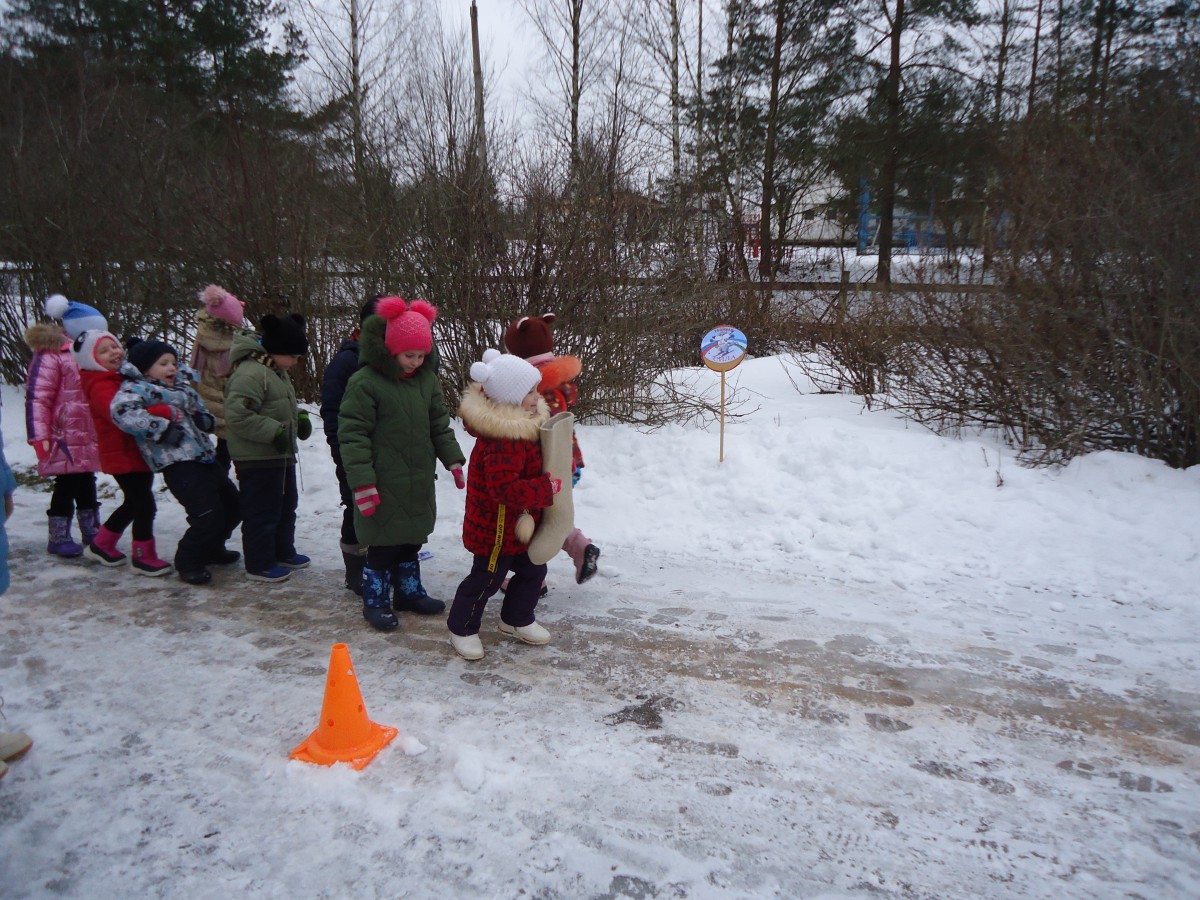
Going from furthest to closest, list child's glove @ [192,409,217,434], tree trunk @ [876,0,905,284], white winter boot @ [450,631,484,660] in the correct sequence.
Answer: tree trunk @ [876,0,905,284], child's glove @ [192,409,217,434], white winter boot @ [450,631,484,660]

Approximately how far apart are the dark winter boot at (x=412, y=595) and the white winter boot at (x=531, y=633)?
59 cm

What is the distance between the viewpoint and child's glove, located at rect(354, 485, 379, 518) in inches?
163

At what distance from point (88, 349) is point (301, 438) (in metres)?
1.45

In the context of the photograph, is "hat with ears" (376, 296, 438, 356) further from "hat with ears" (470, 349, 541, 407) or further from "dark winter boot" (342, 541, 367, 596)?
"dark winter boot" (342, 541, 367, 596)

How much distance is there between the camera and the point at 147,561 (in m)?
5.22

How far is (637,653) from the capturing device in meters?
4.15

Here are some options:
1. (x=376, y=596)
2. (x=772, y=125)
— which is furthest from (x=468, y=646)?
(x=772, y=125)

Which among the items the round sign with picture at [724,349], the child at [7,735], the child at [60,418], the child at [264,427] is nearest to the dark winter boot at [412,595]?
the child at [264,427]

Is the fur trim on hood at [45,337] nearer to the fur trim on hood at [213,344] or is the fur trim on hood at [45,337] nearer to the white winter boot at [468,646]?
the fur trim on hood at [213,344]

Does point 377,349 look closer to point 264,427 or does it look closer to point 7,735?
point 264,427

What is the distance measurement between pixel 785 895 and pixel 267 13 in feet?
80.3

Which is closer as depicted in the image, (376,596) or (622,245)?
(376,596)

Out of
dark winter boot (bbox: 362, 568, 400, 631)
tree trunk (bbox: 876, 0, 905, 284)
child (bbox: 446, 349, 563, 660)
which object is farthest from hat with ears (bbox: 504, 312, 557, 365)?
tree trunk (bbox: 876, 0, 905, 284)

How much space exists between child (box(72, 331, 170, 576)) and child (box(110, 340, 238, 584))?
14 centimetres
